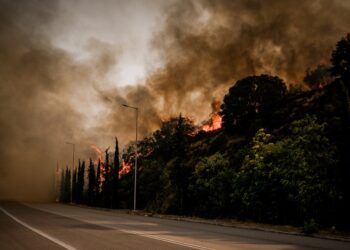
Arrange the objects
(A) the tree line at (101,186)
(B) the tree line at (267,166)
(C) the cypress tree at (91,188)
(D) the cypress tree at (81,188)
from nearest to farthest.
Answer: (B) the tree line at (267,166)
(A) the tree line at (101,186)
(C) the cypress tree at (91,188)
(D) the cypress tree at (81,188)

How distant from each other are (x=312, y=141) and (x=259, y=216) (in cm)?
799

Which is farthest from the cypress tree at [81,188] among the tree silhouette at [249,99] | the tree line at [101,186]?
the tree silhouette at [249,99]

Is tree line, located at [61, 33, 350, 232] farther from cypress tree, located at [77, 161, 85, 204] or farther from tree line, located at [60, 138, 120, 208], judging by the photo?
cypress tree, located at [77, 161, 85, 204]

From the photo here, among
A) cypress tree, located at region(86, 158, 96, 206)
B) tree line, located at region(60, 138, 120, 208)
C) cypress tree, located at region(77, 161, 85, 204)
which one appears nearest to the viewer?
tree line, located at region(60, 138, 120, 208)

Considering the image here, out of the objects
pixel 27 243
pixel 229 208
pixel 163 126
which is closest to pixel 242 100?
pixel 163 126

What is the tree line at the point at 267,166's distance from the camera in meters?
22.5

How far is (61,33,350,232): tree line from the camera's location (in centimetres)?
2252

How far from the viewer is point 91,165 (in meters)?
80.5

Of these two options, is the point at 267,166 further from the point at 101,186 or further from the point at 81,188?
the point at 81,188

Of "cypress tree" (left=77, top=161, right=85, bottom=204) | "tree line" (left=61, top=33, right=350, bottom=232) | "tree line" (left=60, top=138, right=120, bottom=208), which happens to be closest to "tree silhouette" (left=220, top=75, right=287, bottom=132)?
"tree line" (left=61, top=33, right=350, bottom=232)

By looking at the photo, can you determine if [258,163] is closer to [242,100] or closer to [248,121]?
[248,121]

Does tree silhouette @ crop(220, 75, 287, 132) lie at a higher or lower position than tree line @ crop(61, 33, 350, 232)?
higher

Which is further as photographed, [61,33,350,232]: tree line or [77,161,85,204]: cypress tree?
[77,161,85,204]: cypress tree

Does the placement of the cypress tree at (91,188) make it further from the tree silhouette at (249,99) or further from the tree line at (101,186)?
the tree silhouette at (249,99)
